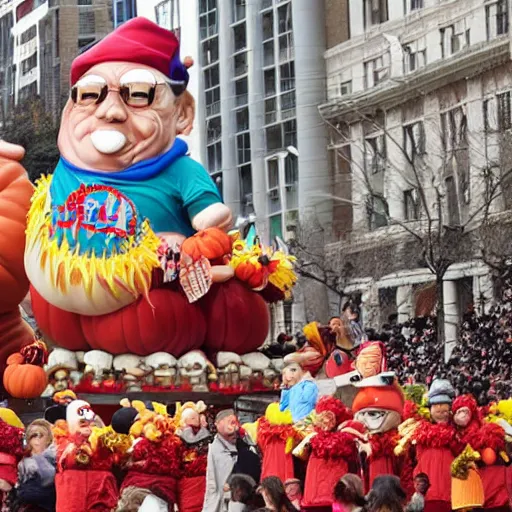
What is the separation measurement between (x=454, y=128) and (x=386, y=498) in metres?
6.33

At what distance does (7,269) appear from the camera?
12.0 meters

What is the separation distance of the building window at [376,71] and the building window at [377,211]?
32.5 inches

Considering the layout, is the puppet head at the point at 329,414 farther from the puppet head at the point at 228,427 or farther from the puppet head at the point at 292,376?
the puppet head at the point at 292,376

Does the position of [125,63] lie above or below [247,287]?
above

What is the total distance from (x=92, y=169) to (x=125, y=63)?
2.35ft

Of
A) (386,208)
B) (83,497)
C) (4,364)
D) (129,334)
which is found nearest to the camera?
(83,497)

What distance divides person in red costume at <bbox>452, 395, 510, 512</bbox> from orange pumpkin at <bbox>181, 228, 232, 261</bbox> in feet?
9.91

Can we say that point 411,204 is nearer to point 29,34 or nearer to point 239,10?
point 239,10

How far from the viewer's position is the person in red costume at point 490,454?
8.36 meters

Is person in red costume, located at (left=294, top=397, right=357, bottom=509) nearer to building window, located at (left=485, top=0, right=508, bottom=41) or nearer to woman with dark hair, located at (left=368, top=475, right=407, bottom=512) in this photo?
woman with dark hair, located at (left=368, top=475, right=407, bottom=512)

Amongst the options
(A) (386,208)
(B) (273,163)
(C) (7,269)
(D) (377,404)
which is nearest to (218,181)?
(B) (273,163)

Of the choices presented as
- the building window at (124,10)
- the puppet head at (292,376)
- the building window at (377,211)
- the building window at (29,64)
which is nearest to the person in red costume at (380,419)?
the puppet head at (292,376)

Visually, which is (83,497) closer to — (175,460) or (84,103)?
(175,460)

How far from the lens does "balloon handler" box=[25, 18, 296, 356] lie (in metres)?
11.3
